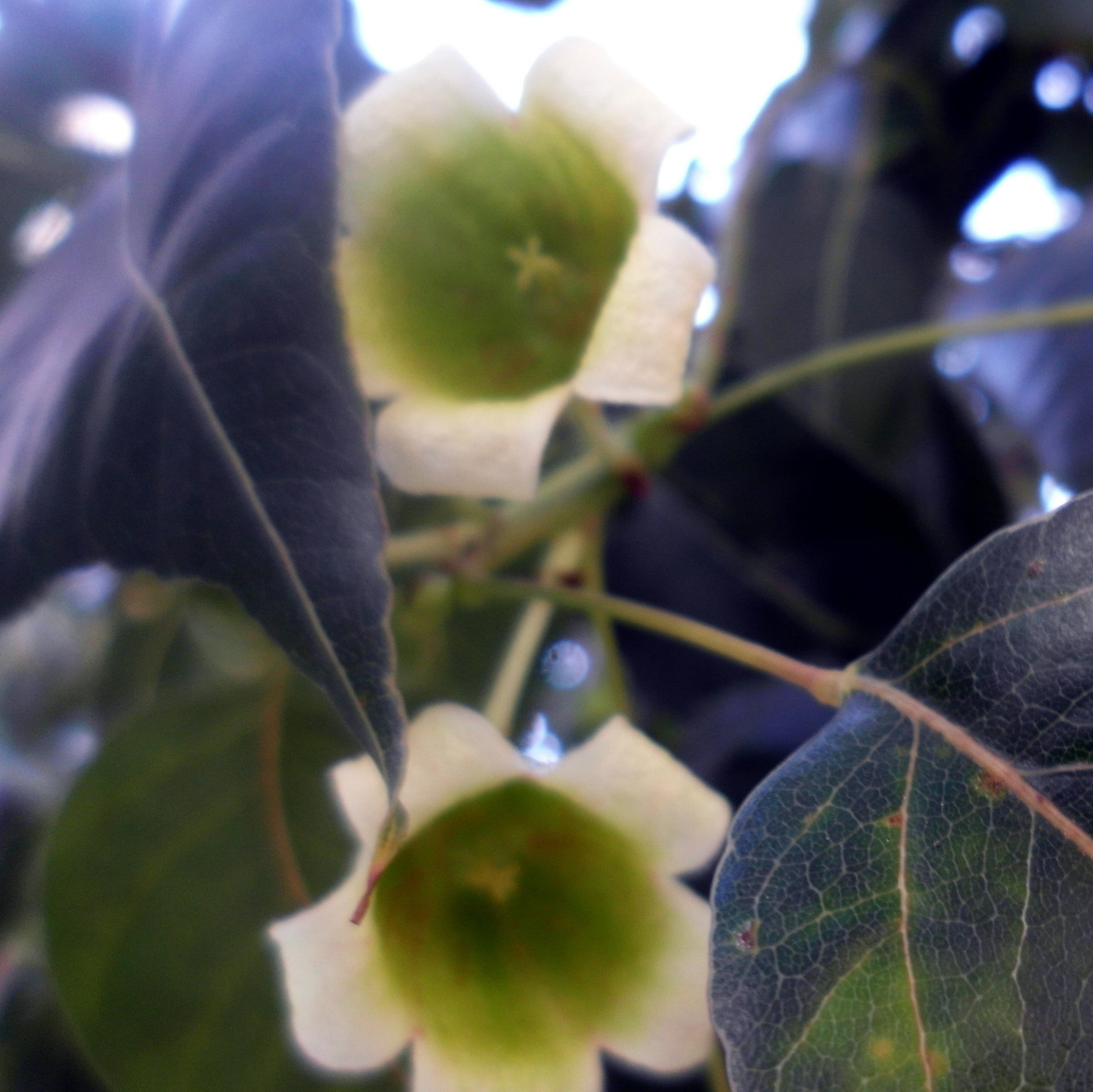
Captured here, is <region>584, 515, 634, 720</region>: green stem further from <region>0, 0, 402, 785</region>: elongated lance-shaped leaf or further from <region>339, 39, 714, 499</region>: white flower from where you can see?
<region>0, 0, 402, 785</region>: elongated lance-shaped leaf

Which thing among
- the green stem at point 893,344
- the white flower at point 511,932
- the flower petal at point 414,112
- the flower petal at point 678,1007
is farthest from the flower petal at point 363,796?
the green stem at point 893,344

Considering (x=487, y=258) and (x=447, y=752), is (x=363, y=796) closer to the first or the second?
(x=447, y=752)

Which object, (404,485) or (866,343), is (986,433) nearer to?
(866,343)

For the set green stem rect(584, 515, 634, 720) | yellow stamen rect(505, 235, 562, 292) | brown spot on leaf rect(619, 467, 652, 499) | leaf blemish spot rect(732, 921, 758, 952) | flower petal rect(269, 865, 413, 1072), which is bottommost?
green stem rect(584, 515, 634, 720)

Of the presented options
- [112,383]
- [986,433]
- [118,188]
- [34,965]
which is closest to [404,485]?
[112,383]

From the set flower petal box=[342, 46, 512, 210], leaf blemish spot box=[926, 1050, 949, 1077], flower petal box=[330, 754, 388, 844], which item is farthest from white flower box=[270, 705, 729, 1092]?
flower petal box=[342, 46, 512, 210]

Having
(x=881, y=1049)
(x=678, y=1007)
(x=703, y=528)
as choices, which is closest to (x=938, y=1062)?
(x=881, y=1049)
